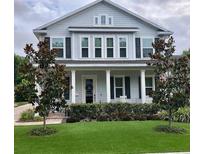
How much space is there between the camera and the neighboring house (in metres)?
11.1

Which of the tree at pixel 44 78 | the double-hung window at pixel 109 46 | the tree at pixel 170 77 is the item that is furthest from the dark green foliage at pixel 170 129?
the double-hung window at pixel 109 46

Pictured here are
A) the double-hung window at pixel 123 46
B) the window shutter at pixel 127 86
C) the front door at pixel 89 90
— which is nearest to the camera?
the double-hung window at pixel 123 46

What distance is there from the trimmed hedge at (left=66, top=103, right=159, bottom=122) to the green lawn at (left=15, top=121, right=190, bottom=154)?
5.45 feet

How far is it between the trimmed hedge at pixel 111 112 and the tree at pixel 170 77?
6.68 ft

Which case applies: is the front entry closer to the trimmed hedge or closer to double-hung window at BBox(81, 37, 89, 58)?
double-hung window at BBox(81, 37, 89, 58)

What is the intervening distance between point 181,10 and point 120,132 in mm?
3345

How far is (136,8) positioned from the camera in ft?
38.9

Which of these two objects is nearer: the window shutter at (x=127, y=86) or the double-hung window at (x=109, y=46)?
the double-hung window at (x=109, y=46)

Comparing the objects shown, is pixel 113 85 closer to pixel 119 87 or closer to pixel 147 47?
pixel 119 87

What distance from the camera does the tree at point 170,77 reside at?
22.6ft

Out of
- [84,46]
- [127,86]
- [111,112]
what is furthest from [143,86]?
[84,46]

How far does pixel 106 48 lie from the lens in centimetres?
1138

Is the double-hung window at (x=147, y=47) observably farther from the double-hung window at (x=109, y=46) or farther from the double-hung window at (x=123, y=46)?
the double-hung window at (x=109, y=46)
